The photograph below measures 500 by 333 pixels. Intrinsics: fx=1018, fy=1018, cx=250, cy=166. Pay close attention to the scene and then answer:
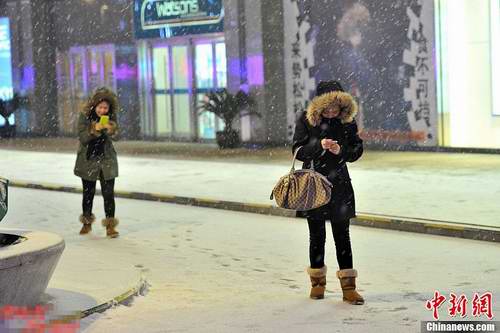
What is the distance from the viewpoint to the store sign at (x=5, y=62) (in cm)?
3173

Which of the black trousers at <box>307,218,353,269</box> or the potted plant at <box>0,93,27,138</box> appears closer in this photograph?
the black trousers at <box>307,218,353,269</box>

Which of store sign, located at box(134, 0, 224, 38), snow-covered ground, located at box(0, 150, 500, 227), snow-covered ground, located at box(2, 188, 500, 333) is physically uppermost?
store sign, located at box(134, 0, 224, 38)

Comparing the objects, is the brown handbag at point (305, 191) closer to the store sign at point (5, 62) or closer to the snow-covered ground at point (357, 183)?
the snow-covered ground at point (357, 183)

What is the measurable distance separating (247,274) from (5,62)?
82.4ft

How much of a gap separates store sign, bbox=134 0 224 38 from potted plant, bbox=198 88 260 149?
7.69 ft

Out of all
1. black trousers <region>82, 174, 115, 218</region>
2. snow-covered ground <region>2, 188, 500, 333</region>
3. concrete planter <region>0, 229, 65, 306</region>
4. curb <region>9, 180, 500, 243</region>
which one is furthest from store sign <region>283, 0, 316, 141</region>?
concrete planter <region>0, 229, 65, 306</region>

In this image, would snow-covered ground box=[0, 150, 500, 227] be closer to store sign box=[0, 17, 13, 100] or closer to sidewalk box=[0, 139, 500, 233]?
sidewalk box=[0, 139, 500, 233]

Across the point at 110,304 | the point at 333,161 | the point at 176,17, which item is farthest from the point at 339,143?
the point at 176,17

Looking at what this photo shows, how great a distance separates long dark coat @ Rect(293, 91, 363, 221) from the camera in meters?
7.39

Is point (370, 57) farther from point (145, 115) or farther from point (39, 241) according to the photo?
point (39, 241)

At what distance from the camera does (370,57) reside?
21.0 meters

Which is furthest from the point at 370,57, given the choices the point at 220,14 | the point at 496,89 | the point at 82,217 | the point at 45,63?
the point at 45,63

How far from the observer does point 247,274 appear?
342 inches

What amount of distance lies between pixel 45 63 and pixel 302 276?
2346cm
